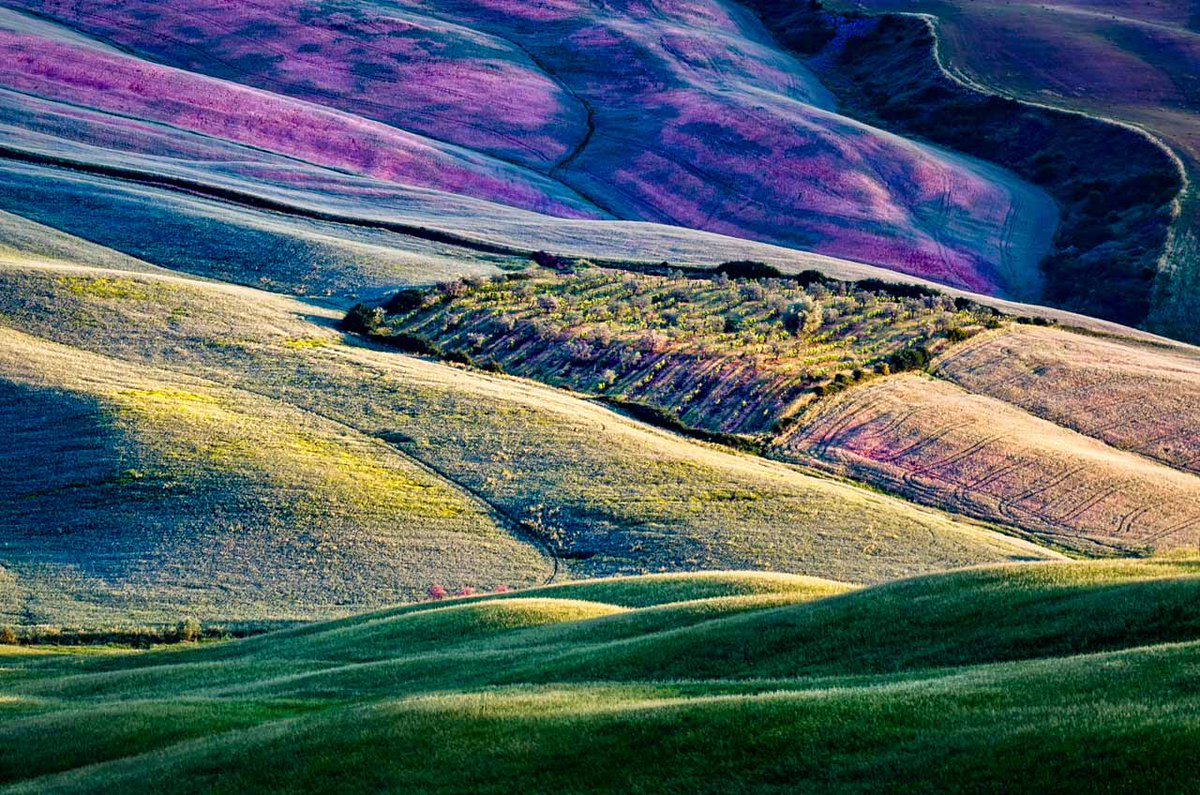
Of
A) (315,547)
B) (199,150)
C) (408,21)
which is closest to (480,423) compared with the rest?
(315,547)

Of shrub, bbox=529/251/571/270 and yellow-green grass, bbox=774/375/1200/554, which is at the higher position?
yellow-green grass, bbox=774/375/1200/554

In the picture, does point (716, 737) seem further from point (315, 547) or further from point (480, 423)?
point (480, 423)

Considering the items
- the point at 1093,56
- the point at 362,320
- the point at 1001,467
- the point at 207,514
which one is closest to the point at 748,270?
the point at 362,320

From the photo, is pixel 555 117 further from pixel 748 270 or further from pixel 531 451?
pixel 531 451

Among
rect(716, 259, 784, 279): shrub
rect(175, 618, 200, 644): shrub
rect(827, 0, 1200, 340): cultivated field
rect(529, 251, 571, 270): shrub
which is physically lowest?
rect(529, 251, 571, 270): shrub

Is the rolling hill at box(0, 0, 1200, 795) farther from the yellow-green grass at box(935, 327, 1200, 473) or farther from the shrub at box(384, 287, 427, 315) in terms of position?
the yellow-green grass at box(935, 327, 1200, 473)

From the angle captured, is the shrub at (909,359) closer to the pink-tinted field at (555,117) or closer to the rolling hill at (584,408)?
the rolling hill at (584,408)

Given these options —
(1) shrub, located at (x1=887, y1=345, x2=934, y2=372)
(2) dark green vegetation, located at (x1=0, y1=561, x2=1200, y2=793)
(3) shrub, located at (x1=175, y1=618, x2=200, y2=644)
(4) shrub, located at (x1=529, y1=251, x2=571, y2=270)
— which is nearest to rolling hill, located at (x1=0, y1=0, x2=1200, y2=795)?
(2) dark green vegetation, located at (x1=0, y1=561, x2=1200, y2=793)
